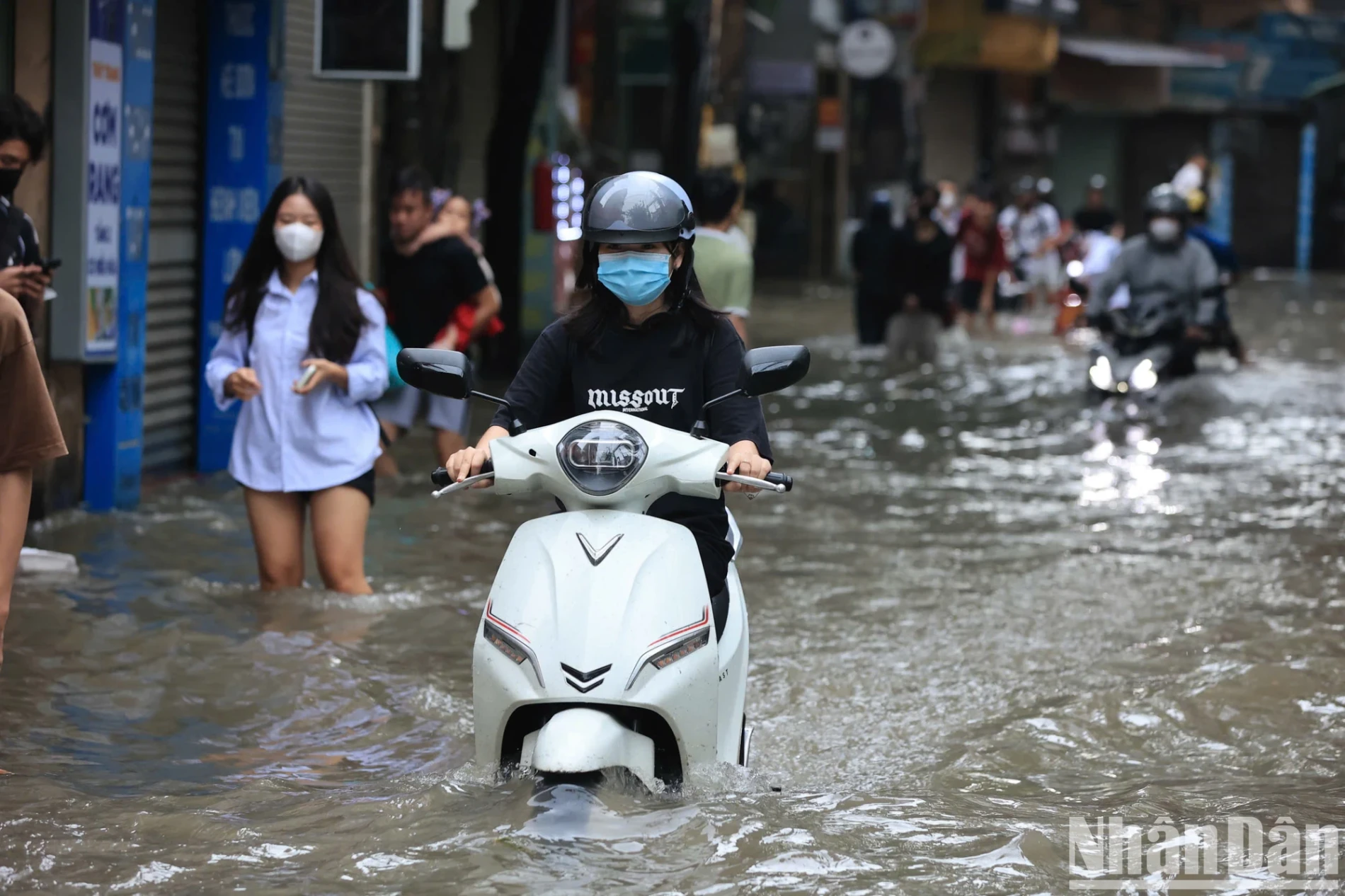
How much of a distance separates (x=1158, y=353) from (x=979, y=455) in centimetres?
255

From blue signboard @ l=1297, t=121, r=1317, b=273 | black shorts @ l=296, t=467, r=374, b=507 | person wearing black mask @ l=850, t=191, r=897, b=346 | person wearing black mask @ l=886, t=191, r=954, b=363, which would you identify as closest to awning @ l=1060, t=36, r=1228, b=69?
blue signboard @ l=1297, t=121, r=1317, b=273

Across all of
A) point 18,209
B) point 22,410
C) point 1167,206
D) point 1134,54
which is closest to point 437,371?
point 22,410

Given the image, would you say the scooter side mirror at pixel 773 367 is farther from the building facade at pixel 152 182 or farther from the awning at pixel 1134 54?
the awning at pixel 1134 54

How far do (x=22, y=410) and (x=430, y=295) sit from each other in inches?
207

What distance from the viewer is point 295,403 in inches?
292

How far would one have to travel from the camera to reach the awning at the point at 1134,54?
41.6 metres

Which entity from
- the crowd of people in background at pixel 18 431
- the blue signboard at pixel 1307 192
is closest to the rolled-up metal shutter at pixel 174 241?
the crowd of people in background at pixel 18 431

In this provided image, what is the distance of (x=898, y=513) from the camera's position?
11.2 meters

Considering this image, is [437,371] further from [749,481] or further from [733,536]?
[733,536]

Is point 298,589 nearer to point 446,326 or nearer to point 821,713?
point 821,713

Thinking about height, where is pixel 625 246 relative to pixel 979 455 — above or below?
above

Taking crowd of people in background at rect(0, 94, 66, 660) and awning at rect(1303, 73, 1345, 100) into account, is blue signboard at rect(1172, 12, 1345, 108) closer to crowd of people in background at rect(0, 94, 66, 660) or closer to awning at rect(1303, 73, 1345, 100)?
awning at rect(1303, 73, 1345, 100)

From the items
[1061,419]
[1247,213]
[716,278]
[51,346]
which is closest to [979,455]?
[1061,419]

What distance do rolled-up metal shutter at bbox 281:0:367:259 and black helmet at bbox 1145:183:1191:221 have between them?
6006 millimetres
